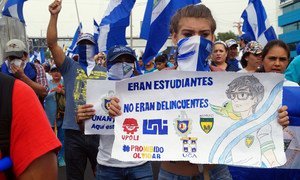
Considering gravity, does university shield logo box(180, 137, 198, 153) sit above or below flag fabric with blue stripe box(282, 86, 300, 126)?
below

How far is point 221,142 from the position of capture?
249cm

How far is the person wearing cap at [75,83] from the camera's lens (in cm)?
426

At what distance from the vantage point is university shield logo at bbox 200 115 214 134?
8.24 ft

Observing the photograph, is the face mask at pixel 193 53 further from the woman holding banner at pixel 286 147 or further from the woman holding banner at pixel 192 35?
the woman holding banner at pixel 286 147

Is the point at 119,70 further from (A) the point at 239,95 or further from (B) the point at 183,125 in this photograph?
(A) the point at 239,95

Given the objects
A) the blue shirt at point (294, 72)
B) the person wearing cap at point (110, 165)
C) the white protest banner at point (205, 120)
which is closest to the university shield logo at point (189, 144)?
the white protest banner at point (205, 120)

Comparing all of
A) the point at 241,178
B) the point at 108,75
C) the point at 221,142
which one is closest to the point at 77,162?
the point at 108,75

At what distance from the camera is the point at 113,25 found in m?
6.61

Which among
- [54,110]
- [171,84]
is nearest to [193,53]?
[171,84]

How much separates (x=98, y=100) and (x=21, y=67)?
1.78 m

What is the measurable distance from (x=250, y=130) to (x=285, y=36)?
77568 mm

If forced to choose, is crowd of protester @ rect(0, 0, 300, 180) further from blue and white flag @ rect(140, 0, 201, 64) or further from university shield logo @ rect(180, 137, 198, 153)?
blue and white flag @ rect(140, 0, 201, 64)

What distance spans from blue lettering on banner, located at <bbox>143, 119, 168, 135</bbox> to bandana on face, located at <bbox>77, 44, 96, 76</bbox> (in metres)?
1.93

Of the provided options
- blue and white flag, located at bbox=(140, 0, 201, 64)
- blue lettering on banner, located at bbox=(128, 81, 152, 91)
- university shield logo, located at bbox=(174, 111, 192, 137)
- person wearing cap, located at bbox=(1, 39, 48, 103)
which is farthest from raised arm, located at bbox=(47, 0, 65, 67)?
university shield logo, located at bbox=(174, 111, 192, 137)
